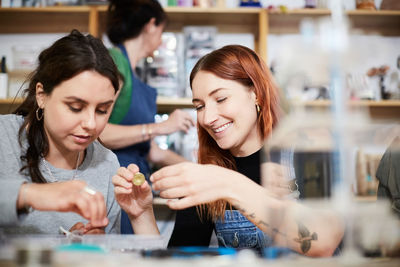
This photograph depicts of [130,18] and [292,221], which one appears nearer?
[292,221]

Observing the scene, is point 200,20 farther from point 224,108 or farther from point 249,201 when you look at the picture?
point 249,201

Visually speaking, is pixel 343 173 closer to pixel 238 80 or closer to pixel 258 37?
pixel 238 80

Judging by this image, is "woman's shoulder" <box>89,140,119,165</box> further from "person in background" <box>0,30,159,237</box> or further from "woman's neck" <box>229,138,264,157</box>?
"woman's neck" <box>229,138,264,157</box>

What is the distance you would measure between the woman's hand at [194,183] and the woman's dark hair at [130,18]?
1.12 m

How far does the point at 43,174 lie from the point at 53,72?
281 mm

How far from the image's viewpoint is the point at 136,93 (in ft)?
5.36

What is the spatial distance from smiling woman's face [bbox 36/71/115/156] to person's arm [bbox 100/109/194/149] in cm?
35

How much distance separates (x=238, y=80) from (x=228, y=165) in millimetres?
274

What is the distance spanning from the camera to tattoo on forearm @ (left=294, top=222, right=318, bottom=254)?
622mm

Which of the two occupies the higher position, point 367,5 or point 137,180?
point 367,5

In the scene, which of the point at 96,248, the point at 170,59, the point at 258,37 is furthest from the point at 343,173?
the point at 258,37

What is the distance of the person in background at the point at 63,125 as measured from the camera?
3.11 ft

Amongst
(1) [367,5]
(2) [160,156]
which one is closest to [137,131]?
(2) [160,156]

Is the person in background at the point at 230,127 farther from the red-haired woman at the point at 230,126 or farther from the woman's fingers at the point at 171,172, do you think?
the woman's fingers at the point at 171,172
